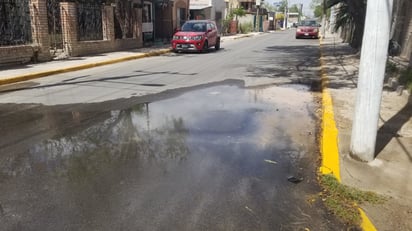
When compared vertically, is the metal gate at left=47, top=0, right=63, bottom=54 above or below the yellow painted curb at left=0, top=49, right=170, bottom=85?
above

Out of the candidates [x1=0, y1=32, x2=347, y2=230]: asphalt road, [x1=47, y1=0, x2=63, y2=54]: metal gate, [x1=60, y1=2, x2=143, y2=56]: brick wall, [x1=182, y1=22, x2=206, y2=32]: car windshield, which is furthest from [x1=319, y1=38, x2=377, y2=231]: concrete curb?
[x1=182, y1=22, x2=206, y2=32]: car windshield

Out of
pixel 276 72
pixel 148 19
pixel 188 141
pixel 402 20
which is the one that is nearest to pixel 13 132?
pixel 188 141

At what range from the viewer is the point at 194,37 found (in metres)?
20.9

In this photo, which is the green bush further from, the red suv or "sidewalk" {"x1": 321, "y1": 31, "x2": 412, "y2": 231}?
"sidewalk" {"x1": 321, "y1": 31, "x2": 412, "y2": 231}

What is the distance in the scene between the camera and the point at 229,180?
4402mm

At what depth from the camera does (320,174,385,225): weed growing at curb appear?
3.58m

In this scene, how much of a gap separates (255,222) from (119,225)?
4.00 feet

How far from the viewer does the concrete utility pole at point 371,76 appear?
4.40m

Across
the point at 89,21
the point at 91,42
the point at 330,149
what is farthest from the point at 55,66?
the point at 330,149

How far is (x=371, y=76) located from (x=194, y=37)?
55.6 ft

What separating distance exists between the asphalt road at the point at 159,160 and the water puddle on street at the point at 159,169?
14 mm

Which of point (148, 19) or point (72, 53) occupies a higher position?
point (148, 19)

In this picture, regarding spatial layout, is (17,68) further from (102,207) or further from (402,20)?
(402,20)

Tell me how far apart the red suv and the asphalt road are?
37.2ft
